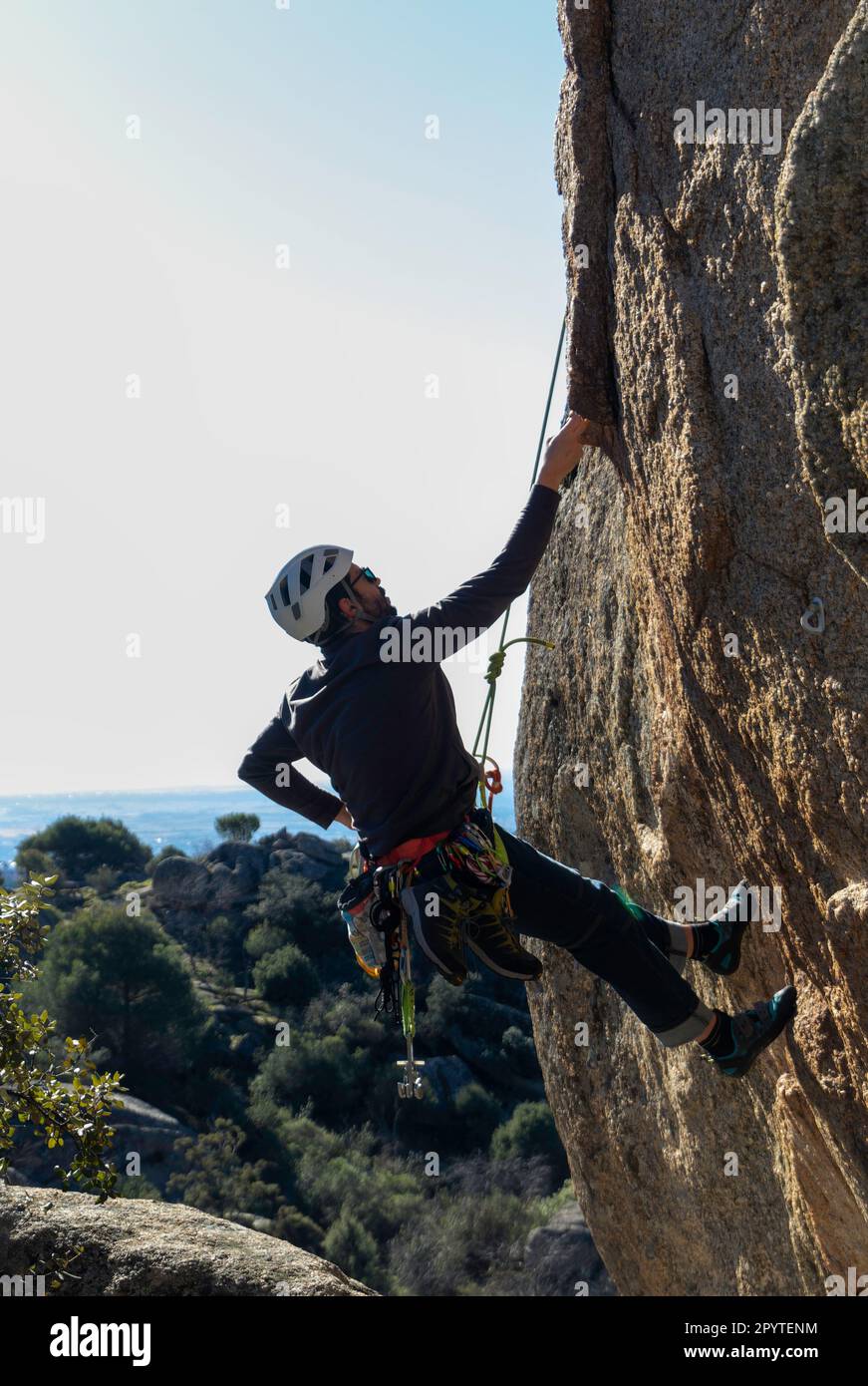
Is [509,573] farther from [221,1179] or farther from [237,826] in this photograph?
[237,826]

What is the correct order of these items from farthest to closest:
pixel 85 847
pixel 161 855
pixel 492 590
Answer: pixel 161 855 < pixel 85 847 < pixel 492 590

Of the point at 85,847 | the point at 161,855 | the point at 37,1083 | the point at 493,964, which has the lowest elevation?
the point at 161,855

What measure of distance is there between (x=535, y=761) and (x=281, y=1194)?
16983mm

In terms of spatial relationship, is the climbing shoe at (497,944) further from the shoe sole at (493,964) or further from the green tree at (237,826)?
the green tree at (237,826)

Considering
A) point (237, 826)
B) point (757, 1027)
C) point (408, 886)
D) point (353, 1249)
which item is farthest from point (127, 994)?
point (757, 1027)

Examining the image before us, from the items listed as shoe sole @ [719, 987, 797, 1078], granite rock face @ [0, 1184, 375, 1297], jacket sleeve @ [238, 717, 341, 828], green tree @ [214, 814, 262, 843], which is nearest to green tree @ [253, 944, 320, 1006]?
green tree @ [214, 814, 262, 843]

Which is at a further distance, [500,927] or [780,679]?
[500,927]

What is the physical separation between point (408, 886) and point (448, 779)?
0.44 meters

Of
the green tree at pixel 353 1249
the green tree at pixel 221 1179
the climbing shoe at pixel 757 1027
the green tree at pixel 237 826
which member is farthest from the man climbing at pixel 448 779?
the green tree at pixel 237 826

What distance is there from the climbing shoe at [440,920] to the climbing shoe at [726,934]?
3.27 feet

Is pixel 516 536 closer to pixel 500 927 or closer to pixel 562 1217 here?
pixel 500 927

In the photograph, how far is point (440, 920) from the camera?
4.62 m
